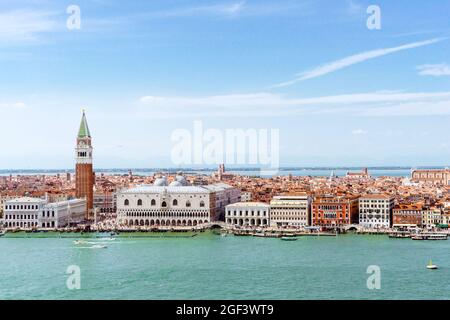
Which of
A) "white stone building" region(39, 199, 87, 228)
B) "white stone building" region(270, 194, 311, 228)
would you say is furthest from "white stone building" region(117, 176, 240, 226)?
"white stone building" region(270, 194, 311, 228)

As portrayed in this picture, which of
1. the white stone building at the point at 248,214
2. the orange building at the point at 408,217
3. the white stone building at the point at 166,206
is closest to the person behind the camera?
the orange building at the point at 408,217

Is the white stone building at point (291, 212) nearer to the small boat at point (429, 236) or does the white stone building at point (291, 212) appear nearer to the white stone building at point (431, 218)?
the white stone building at point (431, 218)

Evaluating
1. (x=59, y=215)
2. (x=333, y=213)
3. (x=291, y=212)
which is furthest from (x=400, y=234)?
(x=59, y=215)

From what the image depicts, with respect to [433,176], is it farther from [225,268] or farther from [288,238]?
[225,268]

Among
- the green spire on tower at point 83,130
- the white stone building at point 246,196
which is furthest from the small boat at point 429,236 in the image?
the green spire on tower at point 83,130

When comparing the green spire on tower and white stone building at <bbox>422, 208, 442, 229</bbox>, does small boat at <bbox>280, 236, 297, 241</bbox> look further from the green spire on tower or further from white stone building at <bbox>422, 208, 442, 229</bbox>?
the green spire on tower

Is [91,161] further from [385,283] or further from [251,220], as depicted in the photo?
[385,283]
